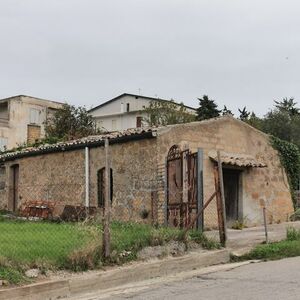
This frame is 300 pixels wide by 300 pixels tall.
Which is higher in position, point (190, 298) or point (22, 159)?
point (22, 159)

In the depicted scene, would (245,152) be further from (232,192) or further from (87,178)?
(87,178)

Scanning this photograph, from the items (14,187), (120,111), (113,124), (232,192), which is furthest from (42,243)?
(120,111)

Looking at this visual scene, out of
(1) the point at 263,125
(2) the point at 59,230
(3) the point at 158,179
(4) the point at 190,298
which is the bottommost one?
(4) the point at 190,298

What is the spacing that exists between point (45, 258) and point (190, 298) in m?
2.74

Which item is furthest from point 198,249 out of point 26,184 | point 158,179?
A: point 26,184

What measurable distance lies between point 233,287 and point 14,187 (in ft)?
53.2

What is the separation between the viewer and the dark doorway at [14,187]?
22.5 m

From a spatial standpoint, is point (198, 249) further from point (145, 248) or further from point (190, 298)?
point (190, 298)

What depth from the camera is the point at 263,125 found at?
45781mm

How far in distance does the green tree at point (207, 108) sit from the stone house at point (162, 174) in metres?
23.6

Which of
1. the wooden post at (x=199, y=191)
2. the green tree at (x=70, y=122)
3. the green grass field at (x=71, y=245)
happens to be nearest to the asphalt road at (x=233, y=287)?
the green grass field at (x=71, y=245)

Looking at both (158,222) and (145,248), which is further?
(158,222)

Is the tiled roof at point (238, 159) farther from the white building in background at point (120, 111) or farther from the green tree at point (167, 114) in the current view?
the white building in background at point (120, 111)

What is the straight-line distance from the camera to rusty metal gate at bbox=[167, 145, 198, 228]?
44.0 ft
